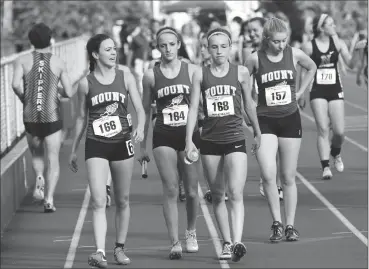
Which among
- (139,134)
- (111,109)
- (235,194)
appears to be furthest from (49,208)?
(139,134)

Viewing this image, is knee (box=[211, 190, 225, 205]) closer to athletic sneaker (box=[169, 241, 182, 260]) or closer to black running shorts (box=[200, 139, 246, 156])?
black running shorts (box=[200, 139, 246, 156])

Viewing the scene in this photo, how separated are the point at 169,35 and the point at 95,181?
1234 millimetres

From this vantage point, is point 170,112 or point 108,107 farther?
point 170,112

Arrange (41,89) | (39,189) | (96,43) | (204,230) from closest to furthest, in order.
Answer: (96,43)
(204,230)
(41,89)
(39,189)

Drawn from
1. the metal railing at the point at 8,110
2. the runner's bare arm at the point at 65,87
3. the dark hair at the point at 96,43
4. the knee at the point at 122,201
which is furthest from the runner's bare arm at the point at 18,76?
the dark hair at the point at 96,43

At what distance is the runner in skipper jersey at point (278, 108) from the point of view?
1082cm

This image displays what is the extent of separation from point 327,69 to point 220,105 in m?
5.90

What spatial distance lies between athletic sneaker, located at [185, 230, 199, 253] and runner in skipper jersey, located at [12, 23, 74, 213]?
229 centimetres

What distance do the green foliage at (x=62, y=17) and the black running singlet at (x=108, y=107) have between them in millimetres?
36626

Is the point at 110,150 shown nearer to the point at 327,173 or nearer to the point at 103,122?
the point at 103,122

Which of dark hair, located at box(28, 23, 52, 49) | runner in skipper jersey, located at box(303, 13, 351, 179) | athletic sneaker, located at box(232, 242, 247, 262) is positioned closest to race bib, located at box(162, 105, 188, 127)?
athletic sneaker, located at box(232, 242, 247, 262)

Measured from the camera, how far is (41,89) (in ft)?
45.1

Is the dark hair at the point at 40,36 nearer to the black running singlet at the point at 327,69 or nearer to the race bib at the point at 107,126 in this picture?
the black running singlet at the point at 327,69

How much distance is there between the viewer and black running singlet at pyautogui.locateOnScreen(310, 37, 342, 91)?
14.9 meters
